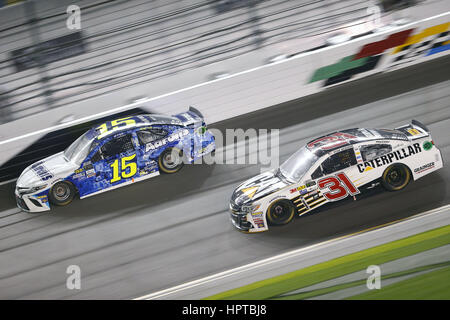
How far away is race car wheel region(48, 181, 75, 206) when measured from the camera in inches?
376

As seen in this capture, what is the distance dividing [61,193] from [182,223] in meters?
2.50

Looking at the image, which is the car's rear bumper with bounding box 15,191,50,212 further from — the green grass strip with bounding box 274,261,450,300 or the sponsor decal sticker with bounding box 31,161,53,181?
the green grass strip with bounding box 274,261,450,300

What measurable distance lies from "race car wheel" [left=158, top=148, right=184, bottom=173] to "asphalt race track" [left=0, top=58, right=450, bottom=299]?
0.53ft

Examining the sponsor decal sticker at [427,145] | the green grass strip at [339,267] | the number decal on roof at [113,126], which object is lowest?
the green grass strip at [339,267]

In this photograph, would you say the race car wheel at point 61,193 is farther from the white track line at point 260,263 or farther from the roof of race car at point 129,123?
the white track line at point 260,263

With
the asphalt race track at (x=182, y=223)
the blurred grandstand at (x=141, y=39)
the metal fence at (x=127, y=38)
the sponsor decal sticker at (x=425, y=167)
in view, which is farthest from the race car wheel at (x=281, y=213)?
the metal fence at (x=127, y=38)

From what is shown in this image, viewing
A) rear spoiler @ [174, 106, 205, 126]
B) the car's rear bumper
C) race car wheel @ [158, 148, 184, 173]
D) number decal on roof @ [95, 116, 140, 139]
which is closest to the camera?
the car's rear bumper

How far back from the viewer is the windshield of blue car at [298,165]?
805cm

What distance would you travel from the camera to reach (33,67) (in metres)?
13.2

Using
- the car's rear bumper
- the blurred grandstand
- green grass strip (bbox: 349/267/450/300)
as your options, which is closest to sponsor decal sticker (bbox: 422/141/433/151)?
green grass strip (bbox: 349/267/450/300)

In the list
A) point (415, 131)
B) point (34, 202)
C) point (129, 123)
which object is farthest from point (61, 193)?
point (415, 131)

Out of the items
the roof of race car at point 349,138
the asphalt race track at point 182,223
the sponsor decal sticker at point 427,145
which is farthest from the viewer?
the sponsor decal sticker at point 427,145

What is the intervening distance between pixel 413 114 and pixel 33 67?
9.03 m

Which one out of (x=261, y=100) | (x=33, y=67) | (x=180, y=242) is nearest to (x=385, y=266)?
(x=180, y=242)
